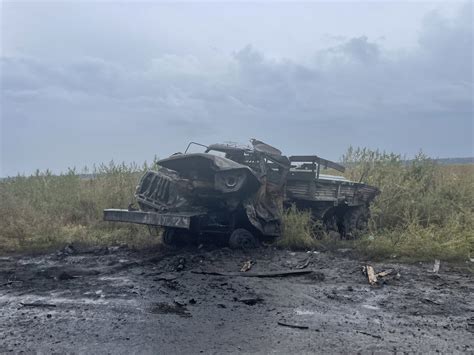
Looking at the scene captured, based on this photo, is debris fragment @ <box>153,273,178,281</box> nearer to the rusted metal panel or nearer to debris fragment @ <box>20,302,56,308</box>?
the rusted metal panel

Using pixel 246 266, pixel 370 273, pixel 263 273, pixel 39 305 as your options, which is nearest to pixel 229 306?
pixel 263 273

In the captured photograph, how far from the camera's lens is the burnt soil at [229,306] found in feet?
15.4

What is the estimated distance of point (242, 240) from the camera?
9.15 meters

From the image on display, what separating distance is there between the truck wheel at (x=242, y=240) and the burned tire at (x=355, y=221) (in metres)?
3.00

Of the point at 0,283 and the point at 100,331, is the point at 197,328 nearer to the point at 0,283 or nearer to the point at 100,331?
the point at 100,331

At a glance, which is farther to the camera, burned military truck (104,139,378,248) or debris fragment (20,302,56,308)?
burned military truck (104,139,378,248)

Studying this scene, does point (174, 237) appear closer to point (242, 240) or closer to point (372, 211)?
point (242, 240)

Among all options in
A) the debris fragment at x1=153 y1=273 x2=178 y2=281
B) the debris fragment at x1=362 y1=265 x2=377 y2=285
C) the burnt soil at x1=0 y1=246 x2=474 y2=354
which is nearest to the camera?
the burnt soil at x1=0 y1=246 x2=474 y2=354

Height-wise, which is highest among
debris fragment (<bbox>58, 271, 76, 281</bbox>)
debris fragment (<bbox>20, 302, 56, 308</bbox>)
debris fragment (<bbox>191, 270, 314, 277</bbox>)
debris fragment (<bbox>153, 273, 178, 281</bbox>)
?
debris fragment (<bbox>191, 270, 314, 277</bbox>)

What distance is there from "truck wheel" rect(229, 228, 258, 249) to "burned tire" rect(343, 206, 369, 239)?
3.00 meters

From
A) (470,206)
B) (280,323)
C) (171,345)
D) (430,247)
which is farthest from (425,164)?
(171,345)

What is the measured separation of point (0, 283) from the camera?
744cm

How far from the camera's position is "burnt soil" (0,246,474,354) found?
15.4ft

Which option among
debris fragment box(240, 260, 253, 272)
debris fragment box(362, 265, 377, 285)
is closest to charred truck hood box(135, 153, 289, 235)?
debris fragment box(240, 260, 253, 272)
